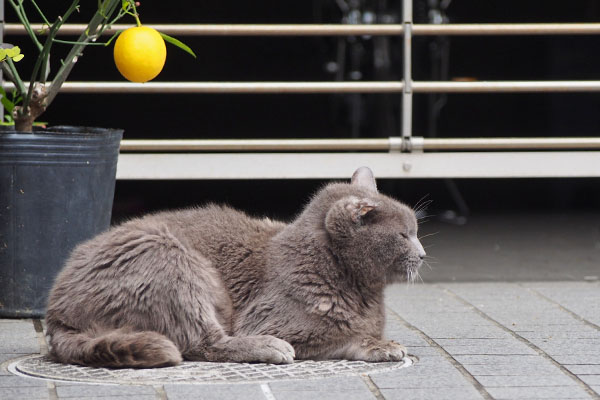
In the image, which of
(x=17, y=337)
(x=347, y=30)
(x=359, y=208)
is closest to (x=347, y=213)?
(x=359, y=208)

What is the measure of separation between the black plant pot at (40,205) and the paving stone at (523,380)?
89.4 inches

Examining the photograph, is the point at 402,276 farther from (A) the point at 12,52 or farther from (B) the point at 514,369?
(A) the point at 12,52

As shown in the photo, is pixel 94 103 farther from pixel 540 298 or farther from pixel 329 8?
pixel 540 298

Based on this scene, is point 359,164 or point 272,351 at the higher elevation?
point 359,164

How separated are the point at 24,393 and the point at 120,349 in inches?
16.0

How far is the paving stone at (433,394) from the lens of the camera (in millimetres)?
3375

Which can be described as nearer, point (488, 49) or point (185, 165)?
point (185, 165)

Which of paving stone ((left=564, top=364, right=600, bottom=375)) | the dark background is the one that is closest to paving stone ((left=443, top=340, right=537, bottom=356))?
paving stone ((left=564, top=364, right=600, bottom=375))

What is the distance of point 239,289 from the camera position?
163 inches

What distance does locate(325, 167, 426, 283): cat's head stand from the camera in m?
4.00

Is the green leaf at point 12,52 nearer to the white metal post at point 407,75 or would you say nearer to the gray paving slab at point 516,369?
the gray paving slab at point 516,369

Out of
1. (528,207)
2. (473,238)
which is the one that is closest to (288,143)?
(473,238)

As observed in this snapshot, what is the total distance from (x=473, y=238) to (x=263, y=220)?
148 inches

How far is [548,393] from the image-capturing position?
345 cm
